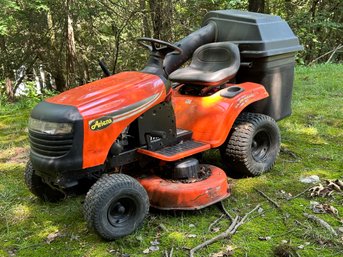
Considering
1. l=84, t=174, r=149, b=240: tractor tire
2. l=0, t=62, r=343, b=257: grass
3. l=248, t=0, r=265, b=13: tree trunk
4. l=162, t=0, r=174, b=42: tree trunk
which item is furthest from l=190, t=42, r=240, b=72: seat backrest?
l=248, t=0, r=265, b=13: tree trunk

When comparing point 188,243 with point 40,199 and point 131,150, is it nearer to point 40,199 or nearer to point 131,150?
point 131,150

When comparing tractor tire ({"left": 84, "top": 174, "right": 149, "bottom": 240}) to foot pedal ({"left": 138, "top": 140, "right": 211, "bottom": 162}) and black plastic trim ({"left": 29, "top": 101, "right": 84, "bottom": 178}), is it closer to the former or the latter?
black plastic trim ({"left": 29, "top": 101, "right": 84, "bottom": 178})

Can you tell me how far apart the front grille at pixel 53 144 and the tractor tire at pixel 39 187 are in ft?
1.64

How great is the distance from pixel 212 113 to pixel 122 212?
3.88ft

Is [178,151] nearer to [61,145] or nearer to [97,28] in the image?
[61,145]

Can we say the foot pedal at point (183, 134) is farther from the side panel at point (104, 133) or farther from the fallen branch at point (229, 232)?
the fallen branch at point (229, 232)

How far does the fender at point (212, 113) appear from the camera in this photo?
3445 mm

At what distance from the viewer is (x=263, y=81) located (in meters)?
3.94

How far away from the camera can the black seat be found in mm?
3596

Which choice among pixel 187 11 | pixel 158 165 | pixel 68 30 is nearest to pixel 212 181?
pixel 158 165

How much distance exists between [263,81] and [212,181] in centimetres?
131

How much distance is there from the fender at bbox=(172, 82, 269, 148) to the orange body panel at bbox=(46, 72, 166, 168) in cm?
53

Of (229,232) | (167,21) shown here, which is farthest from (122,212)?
(167,21)

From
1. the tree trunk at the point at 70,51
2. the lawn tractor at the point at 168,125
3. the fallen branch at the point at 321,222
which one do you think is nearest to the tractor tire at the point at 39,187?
the lawn tractor at the point at 168,125
